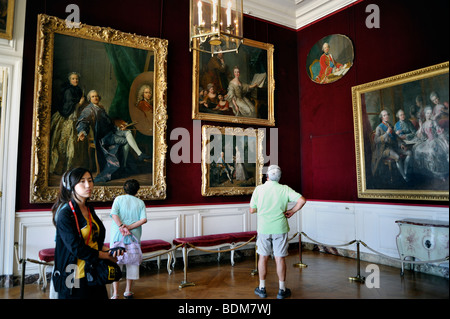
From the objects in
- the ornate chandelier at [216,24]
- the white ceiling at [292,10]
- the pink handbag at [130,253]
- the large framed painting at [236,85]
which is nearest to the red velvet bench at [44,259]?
the pink handbag at [130,253]

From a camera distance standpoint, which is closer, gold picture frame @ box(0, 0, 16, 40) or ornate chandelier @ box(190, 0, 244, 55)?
ornate chandelier @ box(190, 0, 244, 55)

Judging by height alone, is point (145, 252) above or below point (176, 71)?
below

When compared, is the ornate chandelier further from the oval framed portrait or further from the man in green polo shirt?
the oval framed portrait

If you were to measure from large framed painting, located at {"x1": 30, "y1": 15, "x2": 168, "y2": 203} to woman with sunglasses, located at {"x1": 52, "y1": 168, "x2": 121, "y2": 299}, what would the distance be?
3.95 m

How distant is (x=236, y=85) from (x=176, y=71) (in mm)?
1628

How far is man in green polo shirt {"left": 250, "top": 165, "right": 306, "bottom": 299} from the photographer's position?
5.09 meters

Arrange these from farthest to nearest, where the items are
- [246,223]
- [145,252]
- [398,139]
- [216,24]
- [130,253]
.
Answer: [246,223] → [398,139] → [145,252] → [130,253] → [216,24]

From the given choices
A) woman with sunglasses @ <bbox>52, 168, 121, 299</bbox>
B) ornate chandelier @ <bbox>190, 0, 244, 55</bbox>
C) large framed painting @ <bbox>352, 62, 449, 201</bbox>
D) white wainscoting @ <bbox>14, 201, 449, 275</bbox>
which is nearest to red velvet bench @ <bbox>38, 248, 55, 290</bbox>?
white wainscoting @ <bbox>14, 201, 449, 275</bbox>

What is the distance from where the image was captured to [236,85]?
8773 mm

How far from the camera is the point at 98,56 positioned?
7031 mm

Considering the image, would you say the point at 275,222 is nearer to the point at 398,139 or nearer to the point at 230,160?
the point at 230,160

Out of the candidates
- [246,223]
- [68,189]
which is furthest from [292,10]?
[68,189]

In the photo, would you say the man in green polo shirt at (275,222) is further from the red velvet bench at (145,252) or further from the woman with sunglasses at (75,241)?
the woman with sunglasses at (75,241)
